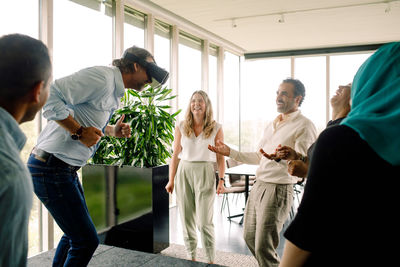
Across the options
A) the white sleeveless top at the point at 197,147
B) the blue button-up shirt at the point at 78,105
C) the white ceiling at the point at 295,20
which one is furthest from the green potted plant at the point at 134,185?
the white ceiling at the point at 295,20

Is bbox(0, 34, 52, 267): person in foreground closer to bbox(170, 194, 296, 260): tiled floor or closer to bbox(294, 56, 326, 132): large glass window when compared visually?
bbox(170, 194, 296, 260): tiled floor

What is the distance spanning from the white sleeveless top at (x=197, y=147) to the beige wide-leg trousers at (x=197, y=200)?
0.17 feet

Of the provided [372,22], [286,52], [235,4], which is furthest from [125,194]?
[286,52]

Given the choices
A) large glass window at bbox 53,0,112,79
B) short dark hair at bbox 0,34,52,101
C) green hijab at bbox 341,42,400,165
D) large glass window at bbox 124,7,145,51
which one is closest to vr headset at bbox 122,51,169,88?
short dark hair at bbox 0,34,52,101

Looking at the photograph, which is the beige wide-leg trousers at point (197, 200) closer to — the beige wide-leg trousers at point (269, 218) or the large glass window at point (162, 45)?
the beige wide-leg trousers at point (269, 218)

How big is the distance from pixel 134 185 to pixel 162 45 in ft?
10.0

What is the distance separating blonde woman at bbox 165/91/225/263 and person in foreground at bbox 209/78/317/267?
0.57 m

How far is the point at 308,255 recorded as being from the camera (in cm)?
72

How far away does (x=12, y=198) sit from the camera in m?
0.68

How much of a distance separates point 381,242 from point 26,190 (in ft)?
2.59

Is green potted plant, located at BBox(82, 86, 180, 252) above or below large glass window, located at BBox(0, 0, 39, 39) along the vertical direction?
below

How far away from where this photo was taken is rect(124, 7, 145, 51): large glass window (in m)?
4.85

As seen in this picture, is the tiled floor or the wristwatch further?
the tiled floor

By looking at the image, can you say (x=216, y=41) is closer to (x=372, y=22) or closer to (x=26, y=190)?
(x=372, y=22)
